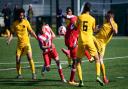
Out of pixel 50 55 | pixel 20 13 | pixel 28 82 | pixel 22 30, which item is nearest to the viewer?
pixel 28 82

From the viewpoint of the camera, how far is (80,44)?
15.2 m

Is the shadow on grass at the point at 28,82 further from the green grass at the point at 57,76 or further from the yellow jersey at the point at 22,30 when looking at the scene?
the yellow jersey at the point at 22,30

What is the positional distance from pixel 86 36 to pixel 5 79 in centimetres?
360

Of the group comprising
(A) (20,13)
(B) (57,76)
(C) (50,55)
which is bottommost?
(B) (57,76)

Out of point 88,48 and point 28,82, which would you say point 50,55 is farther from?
point 88,48

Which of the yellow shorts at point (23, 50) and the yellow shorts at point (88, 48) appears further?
the yellow shorts at point (23, 50)

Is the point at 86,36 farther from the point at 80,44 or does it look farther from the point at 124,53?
the point at 124,53

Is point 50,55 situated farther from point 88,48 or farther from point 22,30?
point 88,48

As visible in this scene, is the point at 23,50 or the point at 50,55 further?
the point at 23,50

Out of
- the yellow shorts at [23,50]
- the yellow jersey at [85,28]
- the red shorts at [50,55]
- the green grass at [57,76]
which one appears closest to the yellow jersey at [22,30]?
the yellow shorts at [23,50]

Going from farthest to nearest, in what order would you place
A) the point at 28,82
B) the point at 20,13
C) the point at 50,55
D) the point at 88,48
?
the point at 50,55
the point at 20,13
the point at 28,82
the point at 88,48

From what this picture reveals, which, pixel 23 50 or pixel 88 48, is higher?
pixel 88 48

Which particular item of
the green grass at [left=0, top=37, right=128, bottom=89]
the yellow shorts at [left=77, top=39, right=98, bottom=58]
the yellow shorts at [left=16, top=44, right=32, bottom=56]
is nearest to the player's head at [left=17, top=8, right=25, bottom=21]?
the yellow shorts at [left=16, top=44, right=32, bottom=56]

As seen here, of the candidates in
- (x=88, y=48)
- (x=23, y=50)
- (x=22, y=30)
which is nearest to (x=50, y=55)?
(x=23, y=50)
